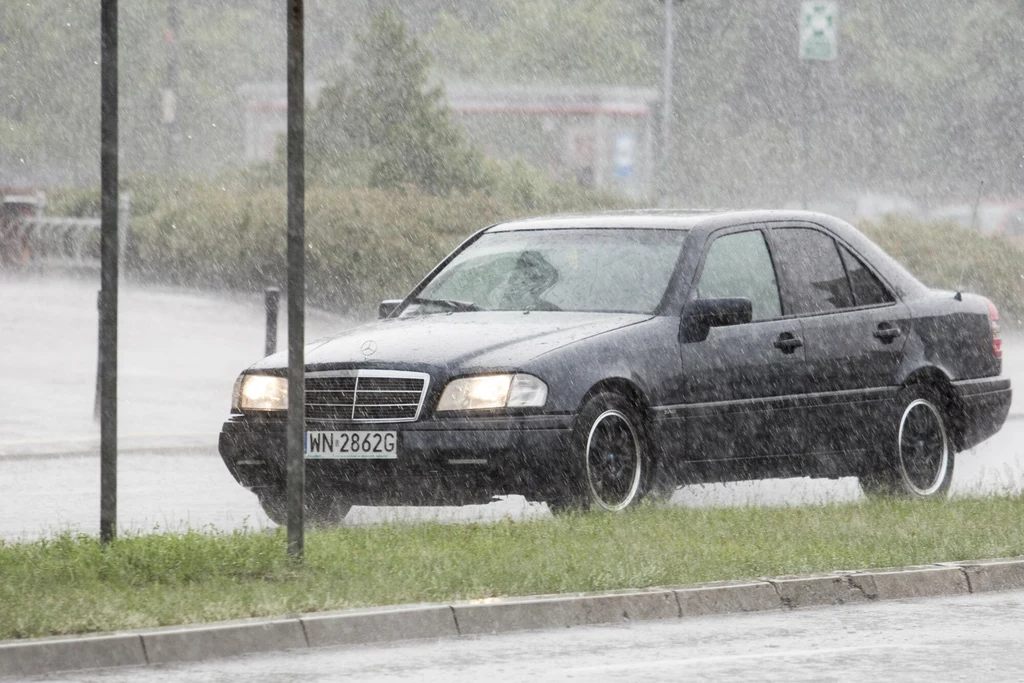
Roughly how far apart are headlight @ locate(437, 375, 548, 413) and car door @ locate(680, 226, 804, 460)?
1028 millimetres

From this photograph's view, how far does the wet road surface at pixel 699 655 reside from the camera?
23.7ft

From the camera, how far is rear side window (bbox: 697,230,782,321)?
11.7m

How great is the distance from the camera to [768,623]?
844cm

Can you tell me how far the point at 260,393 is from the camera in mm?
11047

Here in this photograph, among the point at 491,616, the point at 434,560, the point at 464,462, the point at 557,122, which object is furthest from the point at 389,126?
the point at 491,616

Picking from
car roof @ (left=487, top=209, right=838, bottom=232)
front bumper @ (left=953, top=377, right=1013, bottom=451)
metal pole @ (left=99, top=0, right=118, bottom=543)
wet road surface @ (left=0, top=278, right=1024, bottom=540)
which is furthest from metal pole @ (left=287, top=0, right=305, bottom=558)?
front bumper @ (left=953, top=377, right=1013, bottom=451)

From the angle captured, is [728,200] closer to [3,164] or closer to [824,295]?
[3,164]

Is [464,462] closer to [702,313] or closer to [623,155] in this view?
[702,313]

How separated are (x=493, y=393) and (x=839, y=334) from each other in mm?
2498

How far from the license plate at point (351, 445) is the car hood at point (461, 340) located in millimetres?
377

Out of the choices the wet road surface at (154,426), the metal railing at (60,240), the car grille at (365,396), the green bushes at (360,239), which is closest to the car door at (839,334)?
the wet road surface at (154,426)

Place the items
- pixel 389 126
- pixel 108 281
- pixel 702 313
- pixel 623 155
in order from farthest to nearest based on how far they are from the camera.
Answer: pixel 623 155 < pixel 389 126 < pixel 702 313 < pixel 108 281

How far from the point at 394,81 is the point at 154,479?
2334cm

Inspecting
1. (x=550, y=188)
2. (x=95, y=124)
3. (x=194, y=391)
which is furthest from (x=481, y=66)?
(x=194, y=391)
